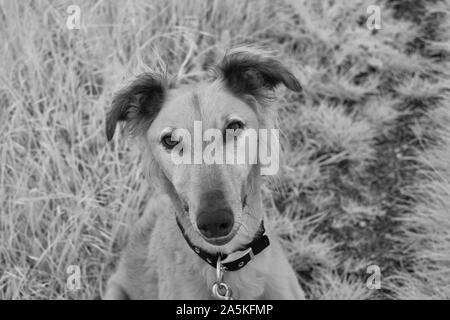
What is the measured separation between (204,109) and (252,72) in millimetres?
370

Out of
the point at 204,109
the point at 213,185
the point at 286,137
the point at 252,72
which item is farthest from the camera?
the point at 286,137

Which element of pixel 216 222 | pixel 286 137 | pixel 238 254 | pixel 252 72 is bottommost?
pixel 238 254

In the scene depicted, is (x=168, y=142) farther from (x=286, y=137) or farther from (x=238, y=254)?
(x=286, y=137)

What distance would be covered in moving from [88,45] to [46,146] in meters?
1.09

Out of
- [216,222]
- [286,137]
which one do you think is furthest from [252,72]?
[286,137]

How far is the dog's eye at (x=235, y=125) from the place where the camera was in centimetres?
261

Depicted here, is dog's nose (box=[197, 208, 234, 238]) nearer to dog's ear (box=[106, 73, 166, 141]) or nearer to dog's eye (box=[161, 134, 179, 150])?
dog's eye (box=[161, 134, 179, 150])

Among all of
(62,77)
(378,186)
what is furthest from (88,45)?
(378,186)

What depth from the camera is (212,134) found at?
101 inches

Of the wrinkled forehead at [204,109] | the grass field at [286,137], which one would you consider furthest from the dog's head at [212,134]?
the grass field at [286,137]

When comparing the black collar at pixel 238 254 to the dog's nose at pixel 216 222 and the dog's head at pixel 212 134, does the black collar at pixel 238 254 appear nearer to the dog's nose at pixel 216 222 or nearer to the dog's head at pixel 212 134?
the dog's head at pixel 212 134

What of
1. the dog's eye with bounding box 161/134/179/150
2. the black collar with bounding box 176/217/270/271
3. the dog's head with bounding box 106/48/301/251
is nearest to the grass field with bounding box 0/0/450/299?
the black collar with bounding box 176/217/270/271
